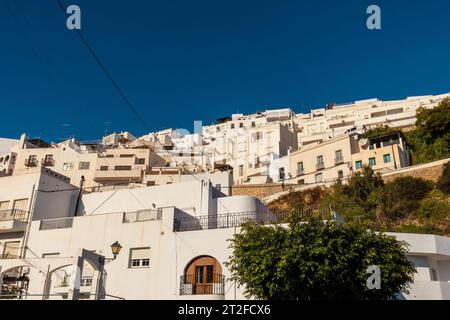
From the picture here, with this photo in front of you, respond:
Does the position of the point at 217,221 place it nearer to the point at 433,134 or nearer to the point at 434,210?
the point at 434,210

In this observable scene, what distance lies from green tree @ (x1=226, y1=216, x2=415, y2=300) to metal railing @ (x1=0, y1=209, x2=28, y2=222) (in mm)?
16201

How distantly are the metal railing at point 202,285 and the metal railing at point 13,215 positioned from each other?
1187 centimetres

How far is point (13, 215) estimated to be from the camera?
24938 mm

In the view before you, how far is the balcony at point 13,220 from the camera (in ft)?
78.3

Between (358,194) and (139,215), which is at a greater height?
(358,194)

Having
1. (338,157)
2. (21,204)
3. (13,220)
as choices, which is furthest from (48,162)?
(338,157)

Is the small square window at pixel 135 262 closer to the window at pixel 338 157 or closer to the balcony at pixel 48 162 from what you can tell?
the window at pixel 338 157

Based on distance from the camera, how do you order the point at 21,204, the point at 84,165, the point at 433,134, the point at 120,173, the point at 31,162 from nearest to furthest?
the point at 21,204 → the point at 433,134 → the point at 120,173 → the point at 84,165 → the point at 31,162

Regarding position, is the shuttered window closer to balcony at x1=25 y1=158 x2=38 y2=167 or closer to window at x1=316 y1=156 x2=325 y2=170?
window at x1=316 y1=156 x2=325 y2=170

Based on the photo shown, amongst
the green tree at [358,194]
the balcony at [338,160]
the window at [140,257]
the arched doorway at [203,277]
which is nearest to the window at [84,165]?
the balcony at [338,160]

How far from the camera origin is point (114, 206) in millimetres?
26797

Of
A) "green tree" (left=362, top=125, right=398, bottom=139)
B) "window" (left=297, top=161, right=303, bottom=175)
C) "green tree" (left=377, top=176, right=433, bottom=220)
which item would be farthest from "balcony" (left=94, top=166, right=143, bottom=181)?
"green tree" (left=377, top=176, right=433, bottom=220)

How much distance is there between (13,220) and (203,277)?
1261cm

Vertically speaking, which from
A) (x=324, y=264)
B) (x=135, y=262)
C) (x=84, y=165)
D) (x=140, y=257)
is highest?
(x=84, y=165)
